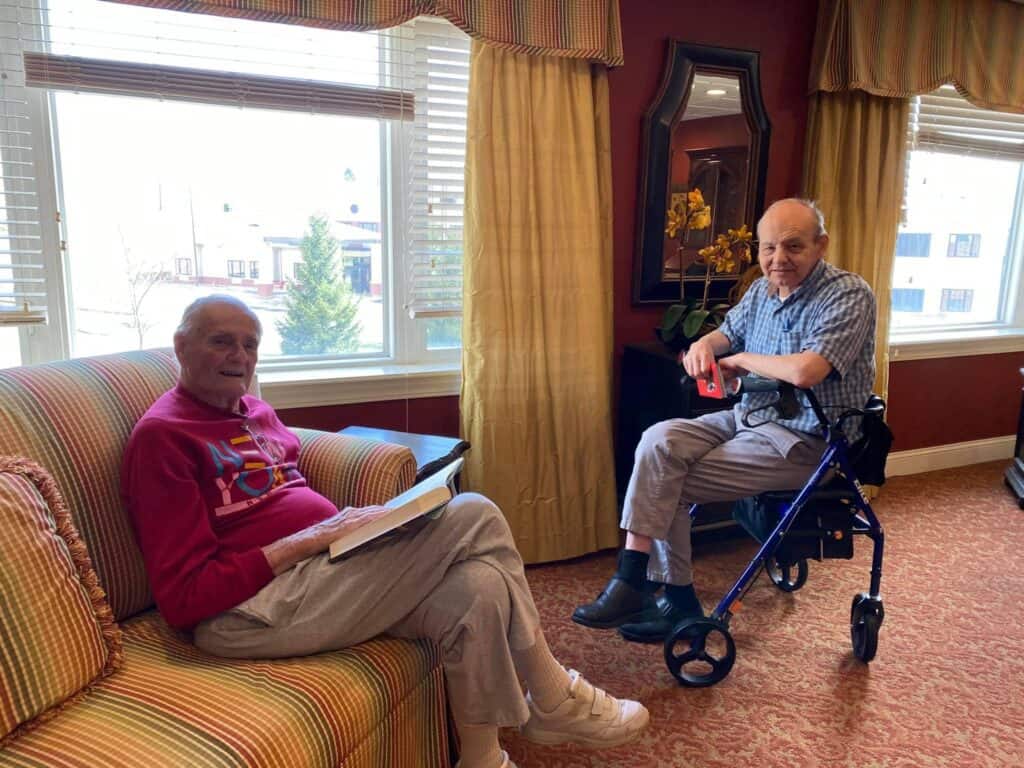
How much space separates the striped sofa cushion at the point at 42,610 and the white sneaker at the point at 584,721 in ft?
2.73

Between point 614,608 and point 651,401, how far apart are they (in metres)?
0.90

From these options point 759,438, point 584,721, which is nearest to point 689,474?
point 759,438

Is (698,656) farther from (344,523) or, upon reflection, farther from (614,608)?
(344,523)

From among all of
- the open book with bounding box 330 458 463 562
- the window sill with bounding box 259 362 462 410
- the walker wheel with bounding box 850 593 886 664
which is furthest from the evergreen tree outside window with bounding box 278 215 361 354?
the walker wheel with bounding box 850 593 886 664

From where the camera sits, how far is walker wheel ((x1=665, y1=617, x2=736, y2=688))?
1967 mm

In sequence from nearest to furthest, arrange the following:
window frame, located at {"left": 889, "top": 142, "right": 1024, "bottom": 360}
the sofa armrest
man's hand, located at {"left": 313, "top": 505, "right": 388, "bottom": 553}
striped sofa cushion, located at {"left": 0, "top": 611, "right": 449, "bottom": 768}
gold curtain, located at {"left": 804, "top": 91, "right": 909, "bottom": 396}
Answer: striped sofa cushion, located at {"left": 0, "top": 611, "right": 449, "bottom": 768}, man's hand, located at {"left": 313, "top": 505, "right": 388, "bottom": 553}, the sofa armrest, gold curtain, located at {"left": 804, "top": 91, "right": 909, "bottom": 396}, window frame, located at {"left": 889, "top": 142, "right": 1024, "bottom": 360}

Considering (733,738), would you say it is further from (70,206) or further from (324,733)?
(70,206)

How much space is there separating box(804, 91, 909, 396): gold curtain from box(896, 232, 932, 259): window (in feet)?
1.94

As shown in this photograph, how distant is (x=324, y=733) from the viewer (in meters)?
1.21

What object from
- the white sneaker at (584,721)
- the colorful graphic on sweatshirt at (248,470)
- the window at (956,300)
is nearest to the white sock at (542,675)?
the white sneaker at (584,721)

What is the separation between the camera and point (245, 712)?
117 cm

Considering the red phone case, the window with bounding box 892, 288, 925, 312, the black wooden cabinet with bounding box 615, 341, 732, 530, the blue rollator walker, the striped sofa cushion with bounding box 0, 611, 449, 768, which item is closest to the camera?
the striped sofa cushion with bounding box 0, 611, 449, 768

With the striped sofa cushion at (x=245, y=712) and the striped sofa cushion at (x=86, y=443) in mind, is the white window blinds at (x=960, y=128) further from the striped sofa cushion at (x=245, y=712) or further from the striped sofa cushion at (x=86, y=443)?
the striped sofa cushion at (x=86, y=443)

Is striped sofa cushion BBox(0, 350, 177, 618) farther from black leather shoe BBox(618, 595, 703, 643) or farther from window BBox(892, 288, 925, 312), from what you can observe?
window BBox(892, 288, 925, 312)
